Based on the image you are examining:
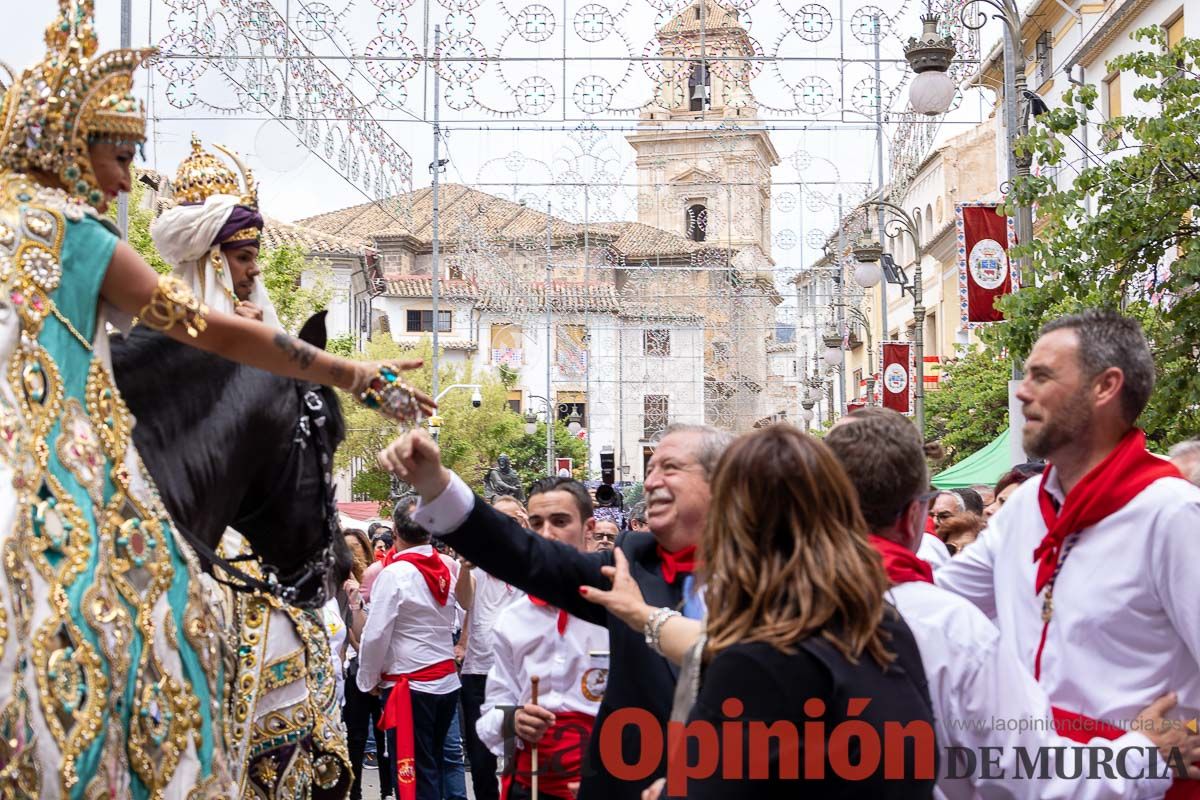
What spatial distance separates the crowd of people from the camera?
9.89 feet

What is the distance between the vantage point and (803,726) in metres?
2.98

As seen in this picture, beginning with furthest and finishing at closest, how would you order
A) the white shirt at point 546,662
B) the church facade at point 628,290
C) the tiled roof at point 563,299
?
the church facade at point 628,290
the tiled roof at point 563,299
the white shirt at point 546,662

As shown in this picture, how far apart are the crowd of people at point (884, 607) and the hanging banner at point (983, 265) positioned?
1000 centimetres

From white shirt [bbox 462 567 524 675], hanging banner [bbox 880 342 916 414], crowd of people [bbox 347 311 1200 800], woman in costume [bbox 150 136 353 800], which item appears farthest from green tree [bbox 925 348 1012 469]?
crowd of people [bbox 347 311 1200 800]

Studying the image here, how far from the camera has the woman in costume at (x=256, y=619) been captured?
193 inches

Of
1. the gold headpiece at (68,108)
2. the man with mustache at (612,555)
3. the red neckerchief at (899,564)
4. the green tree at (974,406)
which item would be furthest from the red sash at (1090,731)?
the green tree at (974,406)

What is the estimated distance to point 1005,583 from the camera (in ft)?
15.4

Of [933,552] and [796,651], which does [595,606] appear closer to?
[796,651]

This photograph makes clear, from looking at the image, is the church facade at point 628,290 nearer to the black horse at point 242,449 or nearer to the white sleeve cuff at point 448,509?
the black horse at point 242,449

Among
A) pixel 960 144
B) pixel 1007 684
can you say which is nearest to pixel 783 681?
pixel 1007 684

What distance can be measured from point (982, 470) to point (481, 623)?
406 inches

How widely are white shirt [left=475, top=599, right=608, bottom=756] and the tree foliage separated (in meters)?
47.5

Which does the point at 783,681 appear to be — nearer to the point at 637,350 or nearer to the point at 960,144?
the point at 960,144

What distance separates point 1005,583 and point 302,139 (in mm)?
15429
